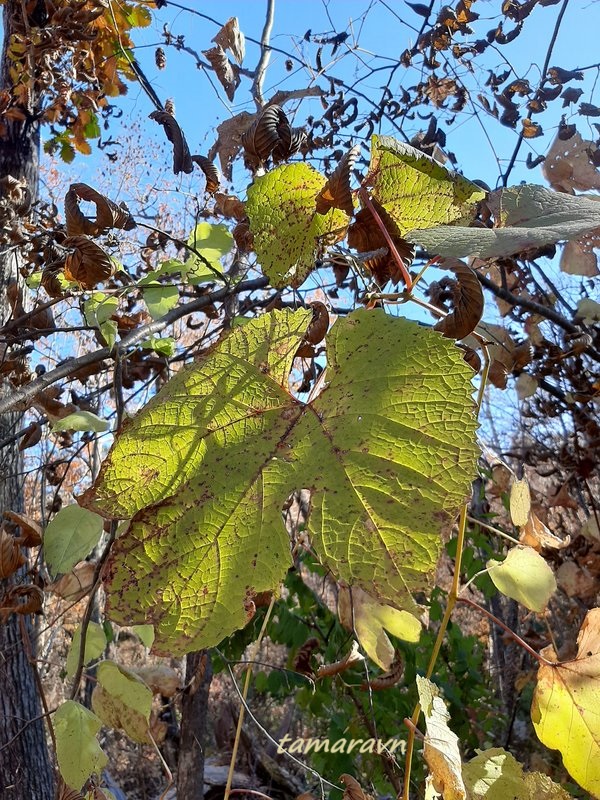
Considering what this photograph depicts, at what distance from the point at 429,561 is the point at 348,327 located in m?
0.13

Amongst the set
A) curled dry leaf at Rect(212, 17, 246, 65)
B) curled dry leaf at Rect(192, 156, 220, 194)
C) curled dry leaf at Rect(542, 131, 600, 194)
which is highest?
curled dry leaf at Rect(212, 17, 246, 65)

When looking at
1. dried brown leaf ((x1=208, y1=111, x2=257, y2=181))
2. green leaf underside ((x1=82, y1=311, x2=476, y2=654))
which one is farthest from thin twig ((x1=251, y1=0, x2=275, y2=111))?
green leaf underside ((x1=82, y1=311, x2=476, y2=654))

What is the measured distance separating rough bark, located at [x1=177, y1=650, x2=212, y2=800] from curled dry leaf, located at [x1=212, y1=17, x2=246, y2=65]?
96 centimetres

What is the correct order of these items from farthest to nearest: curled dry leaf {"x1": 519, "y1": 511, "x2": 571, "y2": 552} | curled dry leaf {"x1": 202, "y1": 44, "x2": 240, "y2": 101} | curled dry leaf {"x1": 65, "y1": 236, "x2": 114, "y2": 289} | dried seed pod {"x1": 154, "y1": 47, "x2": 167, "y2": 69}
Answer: dried seed pod {"x1": 154, "y1": 47, "x2": 167, "y2": 69}, curled dry leaf {"x1": 202, "y1": 44, "x2": 240, "y2": 101}, curled dry leaf {"x1": 65, "y1": 236, "x2": 114, "y2": 289}, curled dry leaf {"x1": 519, "y1": 511, "x2": 571, "y2": 552}

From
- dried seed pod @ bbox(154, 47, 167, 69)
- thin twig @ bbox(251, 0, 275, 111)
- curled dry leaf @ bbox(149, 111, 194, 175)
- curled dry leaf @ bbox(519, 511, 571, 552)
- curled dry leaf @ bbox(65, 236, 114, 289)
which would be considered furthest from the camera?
dried seed pod @ bbox(154, 47, 167, 69)

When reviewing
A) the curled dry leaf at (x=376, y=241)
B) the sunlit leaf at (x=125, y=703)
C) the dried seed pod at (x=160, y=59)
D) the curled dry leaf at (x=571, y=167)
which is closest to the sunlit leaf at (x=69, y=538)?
the sunlit leaf at (x=125, y=703)

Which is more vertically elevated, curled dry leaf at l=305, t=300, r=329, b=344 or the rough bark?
curled dry leaf at l=305, t=300, r=329, b=344

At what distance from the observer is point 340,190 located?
15.5 inches

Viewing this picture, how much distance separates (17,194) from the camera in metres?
1.25

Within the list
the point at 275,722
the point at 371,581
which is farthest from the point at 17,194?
the point at 275,722

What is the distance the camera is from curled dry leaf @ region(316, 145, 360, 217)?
388mm

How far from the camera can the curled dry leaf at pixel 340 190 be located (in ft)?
1.27

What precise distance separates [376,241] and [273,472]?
A: 0.64 feet

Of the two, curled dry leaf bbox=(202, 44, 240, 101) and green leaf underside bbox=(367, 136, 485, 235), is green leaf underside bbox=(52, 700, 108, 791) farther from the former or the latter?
curled dry leaf bbox=(202, 44, 240, 101)
